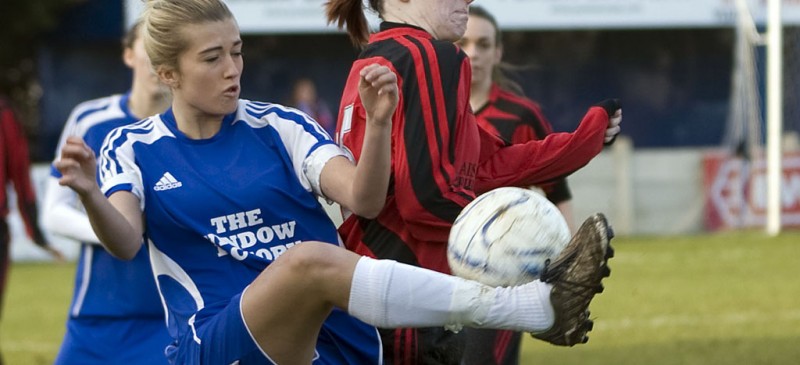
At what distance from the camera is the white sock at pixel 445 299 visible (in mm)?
3500

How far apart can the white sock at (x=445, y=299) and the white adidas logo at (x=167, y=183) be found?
74 centimetres

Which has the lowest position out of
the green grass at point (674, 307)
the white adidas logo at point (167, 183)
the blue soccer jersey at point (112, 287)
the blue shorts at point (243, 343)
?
the green grass at point (674, 307)

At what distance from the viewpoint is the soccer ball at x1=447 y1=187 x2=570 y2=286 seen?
11.8 feet

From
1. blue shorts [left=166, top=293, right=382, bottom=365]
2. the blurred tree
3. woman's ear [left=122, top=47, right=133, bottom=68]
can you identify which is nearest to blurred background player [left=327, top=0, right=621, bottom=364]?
blue shorts [left=166, top=293, right=382, bottom=365]

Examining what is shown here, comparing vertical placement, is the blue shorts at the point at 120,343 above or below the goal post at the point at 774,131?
above

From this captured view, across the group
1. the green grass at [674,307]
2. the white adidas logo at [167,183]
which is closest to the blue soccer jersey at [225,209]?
the white adidas logo at [167,183]

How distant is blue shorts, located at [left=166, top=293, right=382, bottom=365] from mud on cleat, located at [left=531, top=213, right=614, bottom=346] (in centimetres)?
62

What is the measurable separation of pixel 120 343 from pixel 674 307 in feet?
20.6

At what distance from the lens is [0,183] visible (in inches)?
297

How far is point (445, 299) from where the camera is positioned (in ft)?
11.5

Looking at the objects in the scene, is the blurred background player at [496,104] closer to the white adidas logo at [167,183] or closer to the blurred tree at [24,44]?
the white adidas logo at [167,183]

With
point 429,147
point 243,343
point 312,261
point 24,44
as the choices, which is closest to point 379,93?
point 429,147

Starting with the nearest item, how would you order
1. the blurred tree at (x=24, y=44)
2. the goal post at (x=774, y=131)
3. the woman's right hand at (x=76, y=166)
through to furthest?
the woman's right hand at (x=76, y=166) < the goal post at (x=774, y=131) < the blurred tree at (x=24, y=44)

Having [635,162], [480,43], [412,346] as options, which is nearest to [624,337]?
[480,43]
